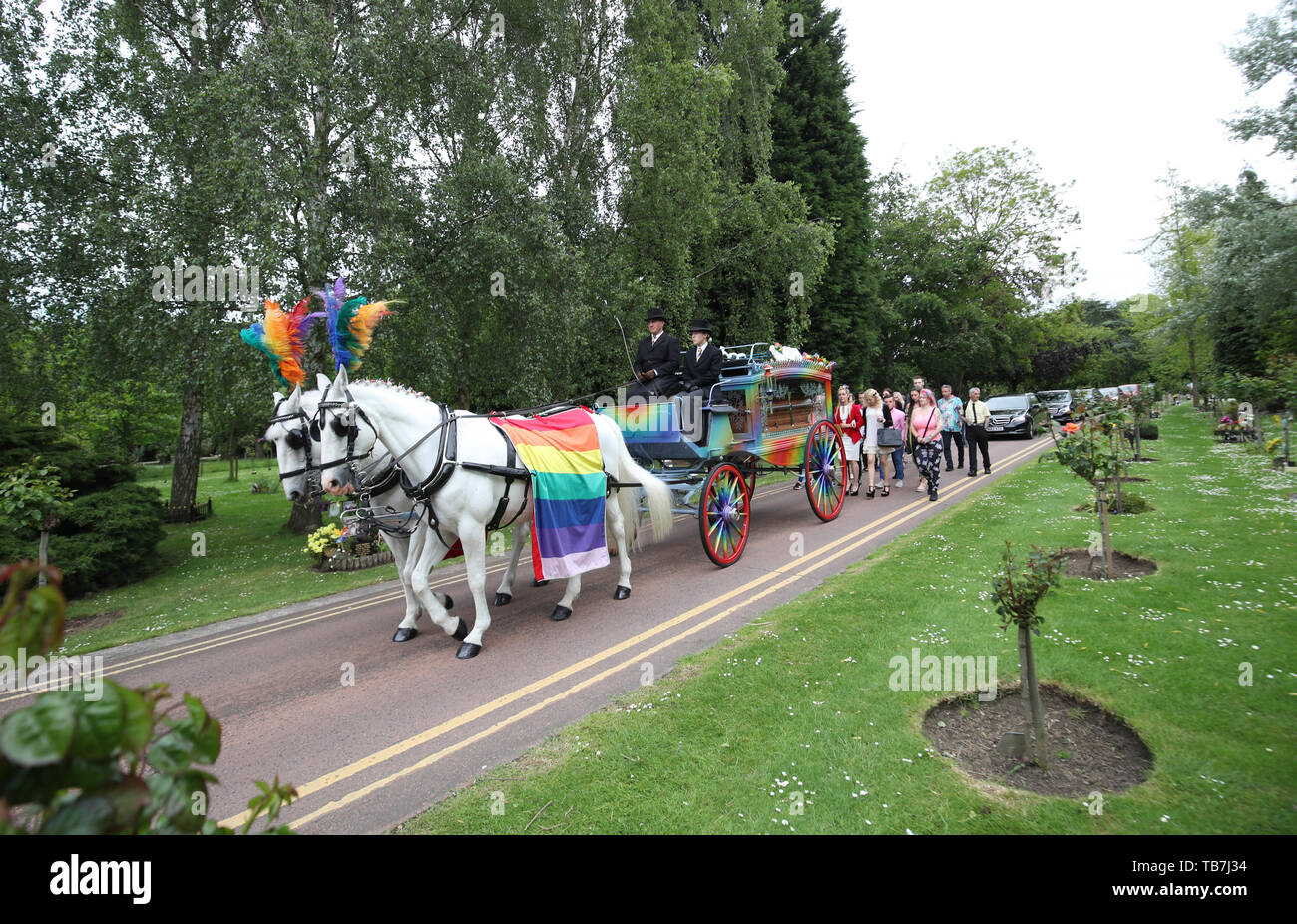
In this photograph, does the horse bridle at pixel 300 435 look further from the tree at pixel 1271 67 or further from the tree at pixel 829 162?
the tree at pixel 1271 67

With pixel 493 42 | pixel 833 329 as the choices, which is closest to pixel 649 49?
pixel 493 42

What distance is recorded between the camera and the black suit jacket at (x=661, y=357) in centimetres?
851

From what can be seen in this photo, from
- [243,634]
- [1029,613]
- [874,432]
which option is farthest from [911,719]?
[874,432]

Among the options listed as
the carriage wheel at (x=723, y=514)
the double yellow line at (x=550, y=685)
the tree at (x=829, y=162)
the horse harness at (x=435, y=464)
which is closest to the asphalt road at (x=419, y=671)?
the double yellow line at (x=550, y=685)

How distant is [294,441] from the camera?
5191 mm

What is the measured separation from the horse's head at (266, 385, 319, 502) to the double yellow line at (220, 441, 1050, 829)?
2.26 meters

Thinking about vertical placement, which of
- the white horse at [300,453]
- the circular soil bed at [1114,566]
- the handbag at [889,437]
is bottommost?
the circular soil bed at [1114,566]

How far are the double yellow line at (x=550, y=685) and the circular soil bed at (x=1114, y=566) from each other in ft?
8.42

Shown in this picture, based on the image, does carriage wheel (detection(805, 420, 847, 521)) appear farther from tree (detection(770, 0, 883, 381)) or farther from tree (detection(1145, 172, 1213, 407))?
tree (detection(1145, 172, 1213, 407))

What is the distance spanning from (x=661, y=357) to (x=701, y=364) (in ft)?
1.84

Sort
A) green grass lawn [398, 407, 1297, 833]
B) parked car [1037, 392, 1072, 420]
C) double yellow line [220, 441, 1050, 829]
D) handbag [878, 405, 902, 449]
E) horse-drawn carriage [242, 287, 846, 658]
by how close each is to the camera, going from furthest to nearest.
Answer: parked car [1037, 392, 1072, 420], handbag [878, 405, 902, 449], horse-drawn carriage [242, 287, 846, 658], double yellow line [220, 441, 1050, 829], green grass lawn [398, 407, 1297, 833]

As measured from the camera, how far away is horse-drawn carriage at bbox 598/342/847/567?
8.12m

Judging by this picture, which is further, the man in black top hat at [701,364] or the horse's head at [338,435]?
the man in black top hat at [701,364]

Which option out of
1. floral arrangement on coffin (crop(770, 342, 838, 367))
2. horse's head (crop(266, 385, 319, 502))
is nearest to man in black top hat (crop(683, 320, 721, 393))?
floral arrangement on coffin (crop(770, 342, 838, 367))
